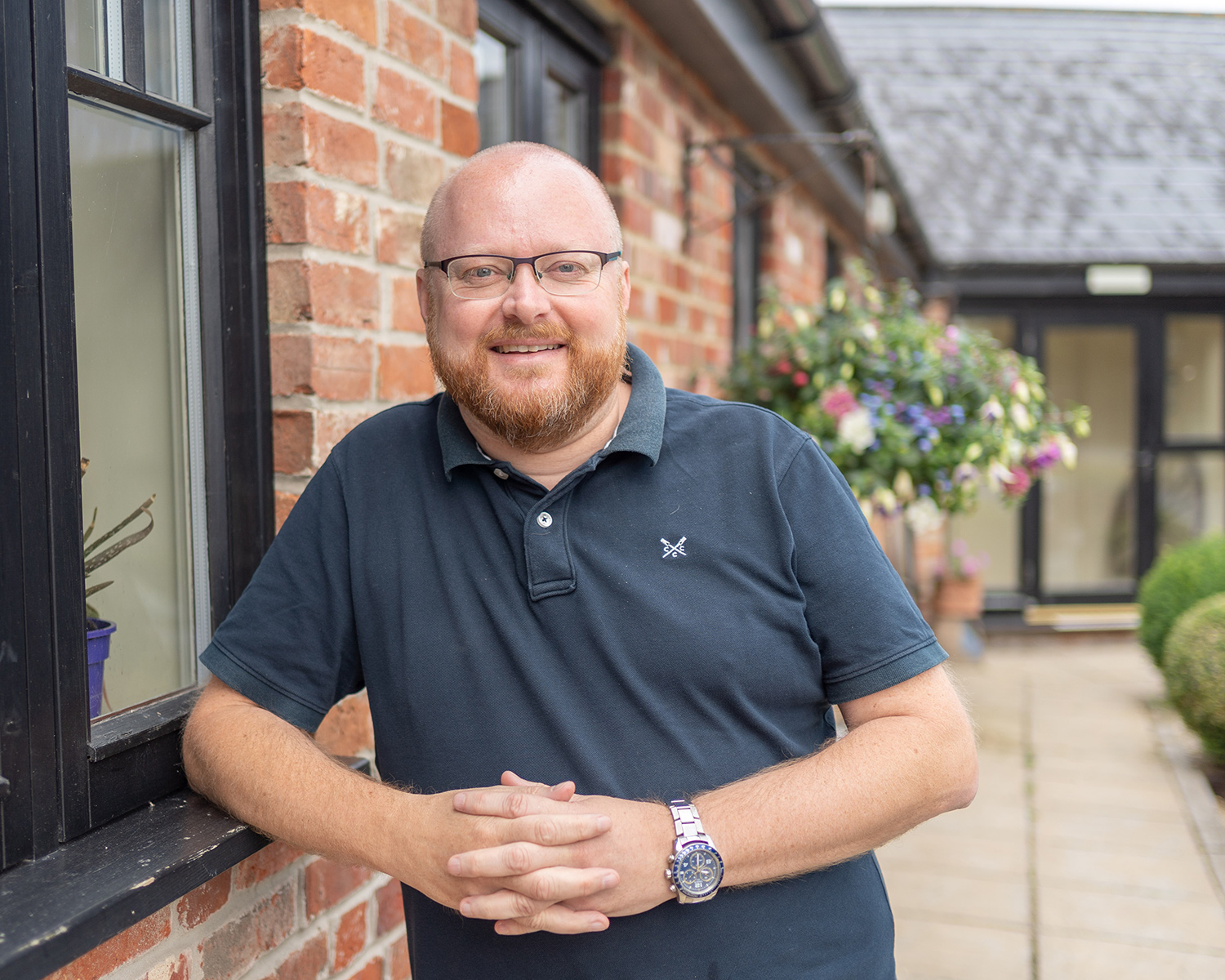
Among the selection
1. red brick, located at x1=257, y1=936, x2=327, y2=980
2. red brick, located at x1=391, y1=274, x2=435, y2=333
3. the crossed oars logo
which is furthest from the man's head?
red brick, located at x1=257, y1=936, x2=327, y2=980

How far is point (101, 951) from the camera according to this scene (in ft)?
4.09

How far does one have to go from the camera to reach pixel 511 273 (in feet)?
4.96

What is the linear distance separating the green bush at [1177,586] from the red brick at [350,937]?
5.33 m

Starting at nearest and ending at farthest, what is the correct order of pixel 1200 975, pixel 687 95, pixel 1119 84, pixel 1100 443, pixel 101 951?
pixel 101 951, pixel 1200 975, pixel 687 95, pixel 1100 443, pixel 1119 84

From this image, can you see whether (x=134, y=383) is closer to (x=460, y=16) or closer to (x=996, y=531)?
(x=460, y=16)

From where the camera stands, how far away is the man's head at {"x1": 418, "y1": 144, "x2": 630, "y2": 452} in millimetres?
1488

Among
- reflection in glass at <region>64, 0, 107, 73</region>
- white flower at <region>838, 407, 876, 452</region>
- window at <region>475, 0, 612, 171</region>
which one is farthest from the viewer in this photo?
white flower at <region>838, 407, 876, 452</region>

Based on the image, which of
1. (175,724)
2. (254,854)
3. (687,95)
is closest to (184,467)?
(175,724)

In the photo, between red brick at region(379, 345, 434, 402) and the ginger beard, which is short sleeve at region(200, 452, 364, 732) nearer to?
the ginger beard

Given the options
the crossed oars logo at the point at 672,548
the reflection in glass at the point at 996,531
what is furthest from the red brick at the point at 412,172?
the reflection in glass at the point at 996,531

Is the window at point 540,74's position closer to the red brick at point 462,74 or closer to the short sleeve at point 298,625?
the red brick at point 462,74

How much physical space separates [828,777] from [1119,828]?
3397 millimetres

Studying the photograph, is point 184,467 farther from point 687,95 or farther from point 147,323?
point 687,95

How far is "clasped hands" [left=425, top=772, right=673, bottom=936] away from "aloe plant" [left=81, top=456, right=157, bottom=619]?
1.82 feet
